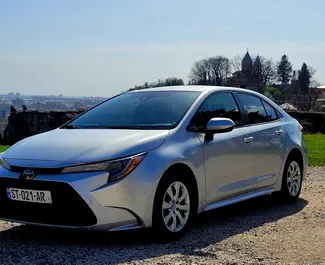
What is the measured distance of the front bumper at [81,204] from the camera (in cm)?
470

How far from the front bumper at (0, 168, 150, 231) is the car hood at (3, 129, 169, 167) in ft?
0.51

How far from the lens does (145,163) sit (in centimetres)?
495

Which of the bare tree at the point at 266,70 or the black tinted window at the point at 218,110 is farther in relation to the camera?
the bare tree at the point at 266,70

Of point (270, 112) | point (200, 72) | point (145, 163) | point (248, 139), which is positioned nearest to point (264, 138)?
point (248, 139)

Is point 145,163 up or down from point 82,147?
down

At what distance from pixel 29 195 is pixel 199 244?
5.46 ft

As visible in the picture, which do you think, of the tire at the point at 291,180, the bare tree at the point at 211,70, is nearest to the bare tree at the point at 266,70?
the bare tree at the point at 211,70

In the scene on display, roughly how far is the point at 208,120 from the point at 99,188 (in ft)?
6.01

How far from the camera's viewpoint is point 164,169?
5.08 meters

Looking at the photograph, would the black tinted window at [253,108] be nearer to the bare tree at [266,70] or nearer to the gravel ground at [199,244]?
the gravel ground at [199,244]

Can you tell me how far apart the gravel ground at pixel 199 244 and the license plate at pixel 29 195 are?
453 mm

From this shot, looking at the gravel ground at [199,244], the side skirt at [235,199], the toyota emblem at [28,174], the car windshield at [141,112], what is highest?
the car windshield at [141,112]

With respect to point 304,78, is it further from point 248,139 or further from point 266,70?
point 248,139

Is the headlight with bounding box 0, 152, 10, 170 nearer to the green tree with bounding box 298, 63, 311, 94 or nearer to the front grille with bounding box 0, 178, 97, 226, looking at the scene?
the front grille with bounding box 0, 178, 97, 226
